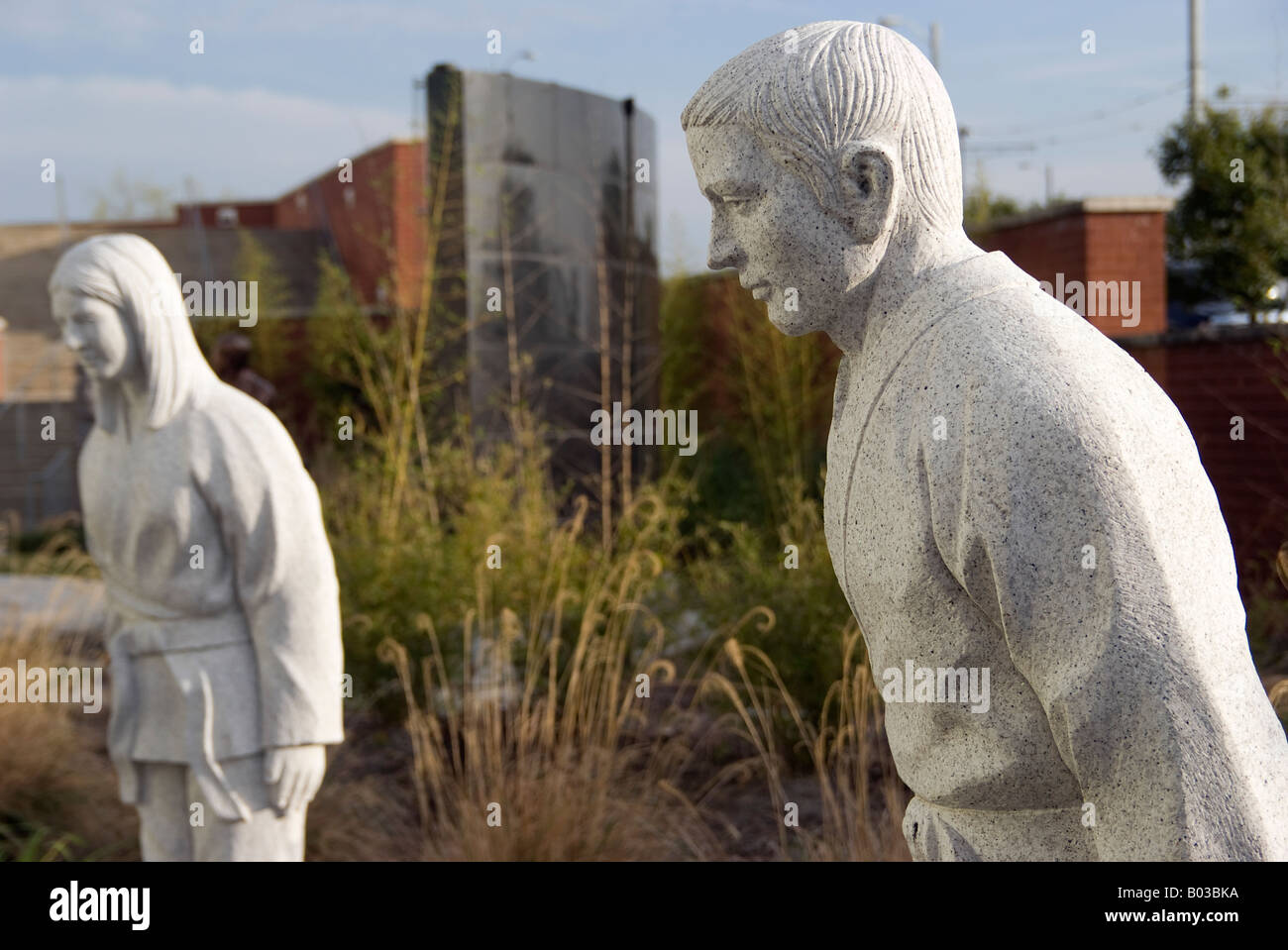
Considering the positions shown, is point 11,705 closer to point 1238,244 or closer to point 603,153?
point 603,153

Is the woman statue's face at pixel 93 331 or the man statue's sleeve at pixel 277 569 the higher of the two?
the woman statue's face at pixel 93 331

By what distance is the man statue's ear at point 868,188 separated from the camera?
1.21 m

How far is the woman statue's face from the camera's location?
2430 millimetres

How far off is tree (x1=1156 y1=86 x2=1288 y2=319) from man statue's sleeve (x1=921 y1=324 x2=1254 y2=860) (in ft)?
33.5

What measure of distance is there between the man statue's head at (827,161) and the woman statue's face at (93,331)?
5.37 ft

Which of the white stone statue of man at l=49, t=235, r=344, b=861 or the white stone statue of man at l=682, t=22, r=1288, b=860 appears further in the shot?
the white stone statue of man at l=49, t=235, r=344, b=861

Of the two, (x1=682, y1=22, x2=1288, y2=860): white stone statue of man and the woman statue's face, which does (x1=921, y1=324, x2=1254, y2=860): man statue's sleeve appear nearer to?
(x1=682, y1=22, x2=1288, y2=860): white stone statue of man

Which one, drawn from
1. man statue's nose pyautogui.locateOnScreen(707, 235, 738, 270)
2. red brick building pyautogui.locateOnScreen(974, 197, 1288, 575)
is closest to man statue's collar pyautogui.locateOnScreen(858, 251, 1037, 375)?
man statue's nose pyautogui.locateOnScreen(707, 235, 738, 270)

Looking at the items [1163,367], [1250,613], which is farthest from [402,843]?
[1163,367]

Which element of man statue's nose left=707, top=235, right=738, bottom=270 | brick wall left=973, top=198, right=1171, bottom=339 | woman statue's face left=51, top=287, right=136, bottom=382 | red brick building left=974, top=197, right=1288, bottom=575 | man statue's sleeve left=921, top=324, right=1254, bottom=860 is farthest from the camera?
brick wall left=973, top=198, right=1171, bottom=339

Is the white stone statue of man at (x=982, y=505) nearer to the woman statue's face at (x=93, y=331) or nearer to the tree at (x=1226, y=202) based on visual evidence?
the woman statue's face at (x=93, y=331)

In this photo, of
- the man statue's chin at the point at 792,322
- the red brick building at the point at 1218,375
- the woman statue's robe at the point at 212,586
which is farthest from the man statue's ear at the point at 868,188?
the red brick building at the point at 1218,375

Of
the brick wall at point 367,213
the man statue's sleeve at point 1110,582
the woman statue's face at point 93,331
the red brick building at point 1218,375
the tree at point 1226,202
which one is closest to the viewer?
the man statue's sleeve at point 1110,582

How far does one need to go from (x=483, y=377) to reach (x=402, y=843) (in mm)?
4072
